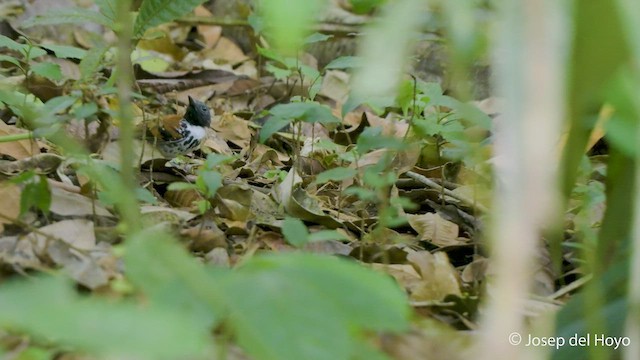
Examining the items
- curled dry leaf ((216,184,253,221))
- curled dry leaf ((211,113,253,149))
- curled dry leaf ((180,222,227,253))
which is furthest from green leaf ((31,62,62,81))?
curled dry leaf ((211,113,253,149))

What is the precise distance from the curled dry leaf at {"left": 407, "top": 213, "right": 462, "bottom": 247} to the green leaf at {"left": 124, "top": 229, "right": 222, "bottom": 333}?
3.28 ft

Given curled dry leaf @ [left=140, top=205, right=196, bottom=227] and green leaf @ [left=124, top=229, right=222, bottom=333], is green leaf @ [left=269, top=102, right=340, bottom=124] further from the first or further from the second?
green leaf @ [left=124, top=229, right=222, bottom=333]

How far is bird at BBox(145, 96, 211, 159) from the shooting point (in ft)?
7.21

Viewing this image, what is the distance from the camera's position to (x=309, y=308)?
0.59 meters

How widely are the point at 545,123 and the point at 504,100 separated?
4 centimetres

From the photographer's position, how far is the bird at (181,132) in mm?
2197

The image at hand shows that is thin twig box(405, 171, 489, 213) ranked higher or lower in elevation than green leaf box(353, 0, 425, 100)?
lower

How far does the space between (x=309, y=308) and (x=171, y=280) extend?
103 mm

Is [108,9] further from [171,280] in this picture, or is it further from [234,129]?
[171,280]

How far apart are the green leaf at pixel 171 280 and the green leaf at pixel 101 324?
19 mm

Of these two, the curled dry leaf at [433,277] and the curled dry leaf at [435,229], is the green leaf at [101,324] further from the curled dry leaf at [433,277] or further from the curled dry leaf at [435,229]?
the curled dry leaf at [435,229]

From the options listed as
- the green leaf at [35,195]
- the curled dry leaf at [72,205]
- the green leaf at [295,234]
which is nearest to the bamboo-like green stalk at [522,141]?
the green leaf at [295,234]

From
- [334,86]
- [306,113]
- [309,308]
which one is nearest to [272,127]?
[306,113]

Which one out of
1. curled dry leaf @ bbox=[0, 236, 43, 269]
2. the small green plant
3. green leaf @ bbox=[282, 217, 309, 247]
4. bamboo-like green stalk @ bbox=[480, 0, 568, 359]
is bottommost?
curled dry leaf @ bbox=[0, 236, 43, 269]
